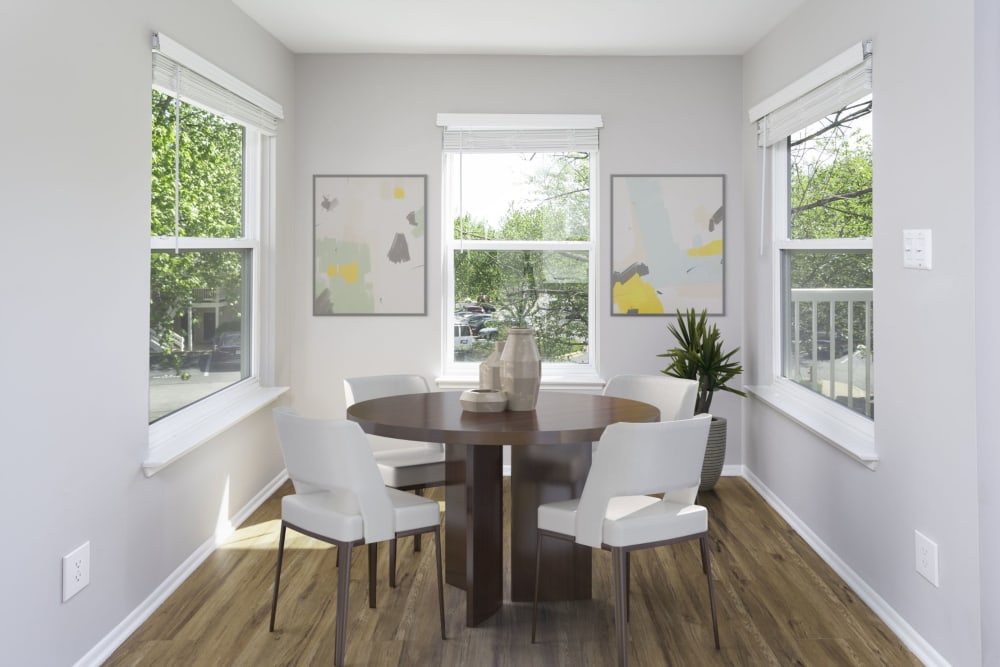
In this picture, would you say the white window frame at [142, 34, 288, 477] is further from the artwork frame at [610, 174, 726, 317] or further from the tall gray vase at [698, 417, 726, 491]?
the tall gray vase at [698, 417, 726, 491]

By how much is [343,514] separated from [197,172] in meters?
1.88

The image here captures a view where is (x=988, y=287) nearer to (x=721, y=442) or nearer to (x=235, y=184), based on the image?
(x=721, y=442)

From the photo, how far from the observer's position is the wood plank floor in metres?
2.58

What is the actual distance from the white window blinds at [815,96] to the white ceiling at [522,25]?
1.47 ft

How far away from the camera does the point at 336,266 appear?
484cm

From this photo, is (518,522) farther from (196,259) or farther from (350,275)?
(350,275)

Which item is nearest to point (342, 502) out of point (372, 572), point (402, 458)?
point (372, 572)

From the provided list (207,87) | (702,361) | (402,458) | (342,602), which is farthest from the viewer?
(702,361)

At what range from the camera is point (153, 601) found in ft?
9.67

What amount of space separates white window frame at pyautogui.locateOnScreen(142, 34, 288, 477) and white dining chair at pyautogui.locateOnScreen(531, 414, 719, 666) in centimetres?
163

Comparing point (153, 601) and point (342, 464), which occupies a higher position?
point (342, 464)

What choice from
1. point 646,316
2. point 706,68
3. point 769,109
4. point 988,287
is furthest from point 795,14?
point 988,287

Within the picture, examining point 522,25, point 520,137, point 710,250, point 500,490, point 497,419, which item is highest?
point 522,25

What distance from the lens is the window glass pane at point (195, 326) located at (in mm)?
3186
